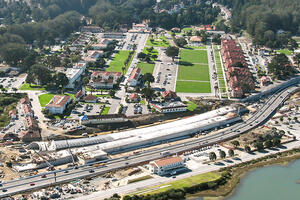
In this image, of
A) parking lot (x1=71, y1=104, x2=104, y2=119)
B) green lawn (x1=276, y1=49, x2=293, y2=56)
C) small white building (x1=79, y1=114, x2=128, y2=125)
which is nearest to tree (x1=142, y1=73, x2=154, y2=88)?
parking lot (x1=71, y1=104, x2=104, y2=119)

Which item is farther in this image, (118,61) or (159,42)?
(159,42)

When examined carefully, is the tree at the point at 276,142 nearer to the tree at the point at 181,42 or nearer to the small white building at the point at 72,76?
the small white building at the point at 72,76

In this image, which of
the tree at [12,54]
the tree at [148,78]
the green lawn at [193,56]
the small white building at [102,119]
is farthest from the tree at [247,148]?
the tree at [12,54]

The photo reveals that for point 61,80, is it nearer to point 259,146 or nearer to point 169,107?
point 169,107

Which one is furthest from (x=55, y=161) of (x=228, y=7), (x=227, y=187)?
(x=228, y=7)

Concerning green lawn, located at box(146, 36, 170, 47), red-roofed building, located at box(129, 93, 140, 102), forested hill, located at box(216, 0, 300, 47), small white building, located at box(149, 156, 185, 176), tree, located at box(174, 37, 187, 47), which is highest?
forested hill, located at box(216, 0, 300, 47)

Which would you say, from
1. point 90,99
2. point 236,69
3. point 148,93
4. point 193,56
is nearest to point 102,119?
point 90,99

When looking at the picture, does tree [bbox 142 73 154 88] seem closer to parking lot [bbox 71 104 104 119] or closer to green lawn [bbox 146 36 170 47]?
parking lot [bbox 71 104 104 119]
